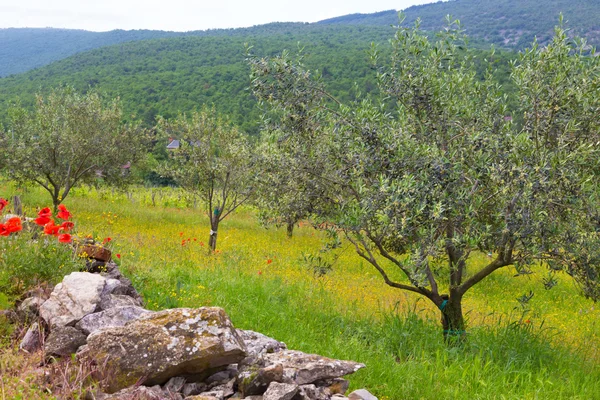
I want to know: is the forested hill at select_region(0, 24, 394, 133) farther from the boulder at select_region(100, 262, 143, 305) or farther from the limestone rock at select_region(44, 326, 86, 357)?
the limestone rock at select_region(44, 326, 86, 357)

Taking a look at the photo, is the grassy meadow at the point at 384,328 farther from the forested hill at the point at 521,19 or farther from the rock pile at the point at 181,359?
the forested hill at the point at 521,19

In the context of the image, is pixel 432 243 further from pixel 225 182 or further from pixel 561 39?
pixel 225 182

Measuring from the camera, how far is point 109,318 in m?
5.92

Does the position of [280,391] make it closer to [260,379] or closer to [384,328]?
[260,379]

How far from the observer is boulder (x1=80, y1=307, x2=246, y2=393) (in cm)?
487

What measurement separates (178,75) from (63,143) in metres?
59.8

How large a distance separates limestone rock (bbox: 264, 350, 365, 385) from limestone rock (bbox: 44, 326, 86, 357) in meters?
2.30

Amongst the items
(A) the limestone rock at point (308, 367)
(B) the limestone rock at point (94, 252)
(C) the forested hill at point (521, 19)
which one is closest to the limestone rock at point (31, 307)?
(B) the limestone rock at point (94, 252)

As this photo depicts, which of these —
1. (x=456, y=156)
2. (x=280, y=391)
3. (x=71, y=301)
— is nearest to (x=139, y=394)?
(x=280, y=391)

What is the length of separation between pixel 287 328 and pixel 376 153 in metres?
3.54

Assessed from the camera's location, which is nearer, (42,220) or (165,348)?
(165,348)

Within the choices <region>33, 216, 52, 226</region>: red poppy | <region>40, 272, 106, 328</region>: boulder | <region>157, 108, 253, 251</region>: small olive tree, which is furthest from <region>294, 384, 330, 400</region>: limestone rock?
<region>157, 108, 253, 251</region>: small olive tree

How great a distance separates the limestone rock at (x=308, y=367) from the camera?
5.11m

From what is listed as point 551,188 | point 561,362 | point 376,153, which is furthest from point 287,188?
point 561,362
